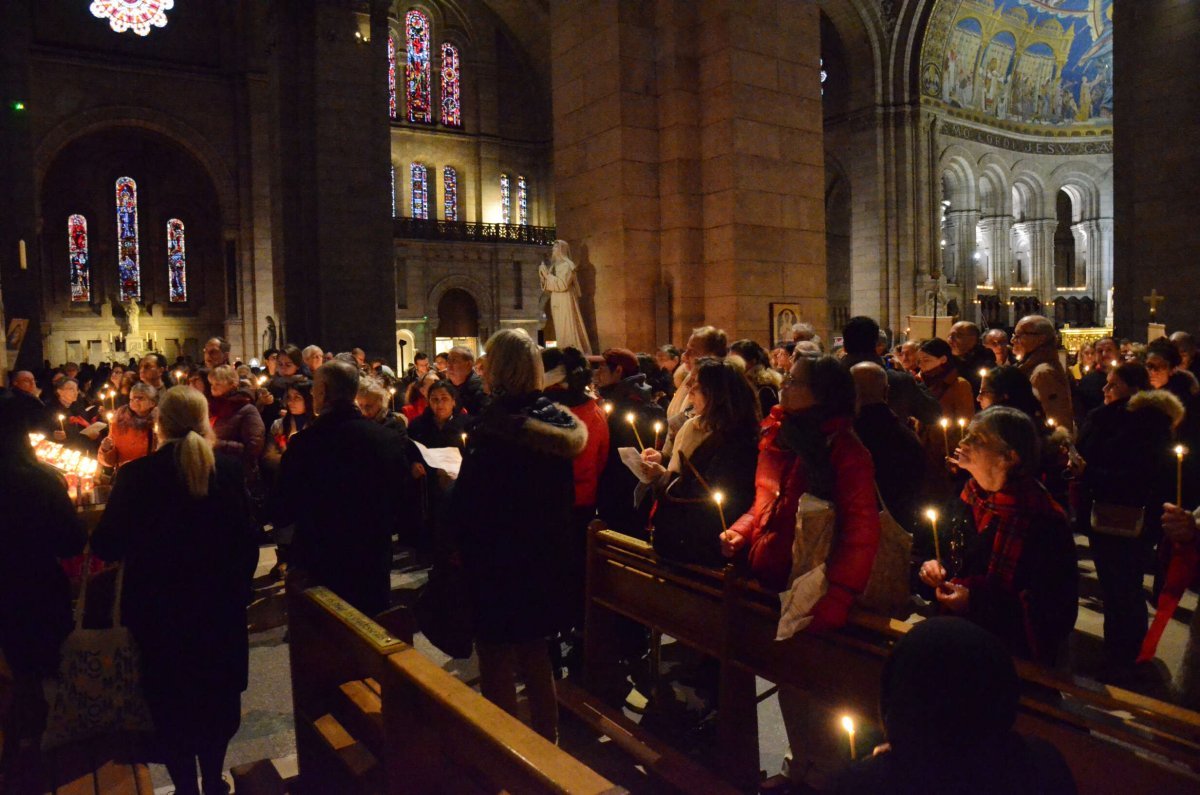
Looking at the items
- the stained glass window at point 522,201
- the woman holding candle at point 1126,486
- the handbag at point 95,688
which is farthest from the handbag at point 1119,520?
the stained glass window at point 522,201

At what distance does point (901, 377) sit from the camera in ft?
16.1

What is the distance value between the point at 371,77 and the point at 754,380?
13.4 m

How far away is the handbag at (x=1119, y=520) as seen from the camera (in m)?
4.55

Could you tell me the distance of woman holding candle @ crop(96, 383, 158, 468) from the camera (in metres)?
4.56

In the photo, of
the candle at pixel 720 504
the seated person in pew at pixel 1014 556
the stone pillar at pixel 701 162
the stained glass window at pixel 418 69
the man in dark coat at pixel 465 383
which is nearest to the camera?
the seated person in pew at pixel 1014 556

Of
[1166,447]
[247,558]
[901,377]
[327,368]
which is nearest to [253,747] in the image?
[247,558]

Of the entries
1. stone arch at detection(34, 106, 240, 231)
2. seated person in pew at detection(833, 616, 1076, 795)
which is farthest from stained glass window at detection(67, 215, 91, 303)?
seated person in pew at detection(833, 616, 1076, 795)

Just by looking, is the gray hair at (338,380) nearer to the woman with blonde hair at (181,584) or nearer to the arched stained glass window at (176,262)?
the woman with blonde hair at (181,584)

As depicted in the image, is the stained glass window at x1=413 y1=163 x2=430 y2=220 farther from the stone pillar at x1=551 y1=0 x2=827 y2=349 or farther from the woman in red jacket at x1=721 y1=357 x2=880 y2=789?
the woman in red jacket at x1=721 y1=357 x2=880 y2=789

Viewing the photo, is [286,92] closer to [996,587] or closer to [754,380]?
[754,380]

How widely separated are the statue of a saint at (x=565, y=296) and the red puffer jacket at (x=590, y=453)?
628cm

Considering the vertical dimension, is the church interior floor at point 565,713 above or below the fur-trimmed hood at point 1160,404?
below

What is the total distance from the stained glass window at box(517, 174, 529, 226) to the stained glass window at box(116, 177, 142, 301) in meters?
15.0

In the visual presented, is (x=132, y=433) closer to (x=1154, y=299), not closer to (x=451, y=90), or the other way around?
(x=1154, y=299)
